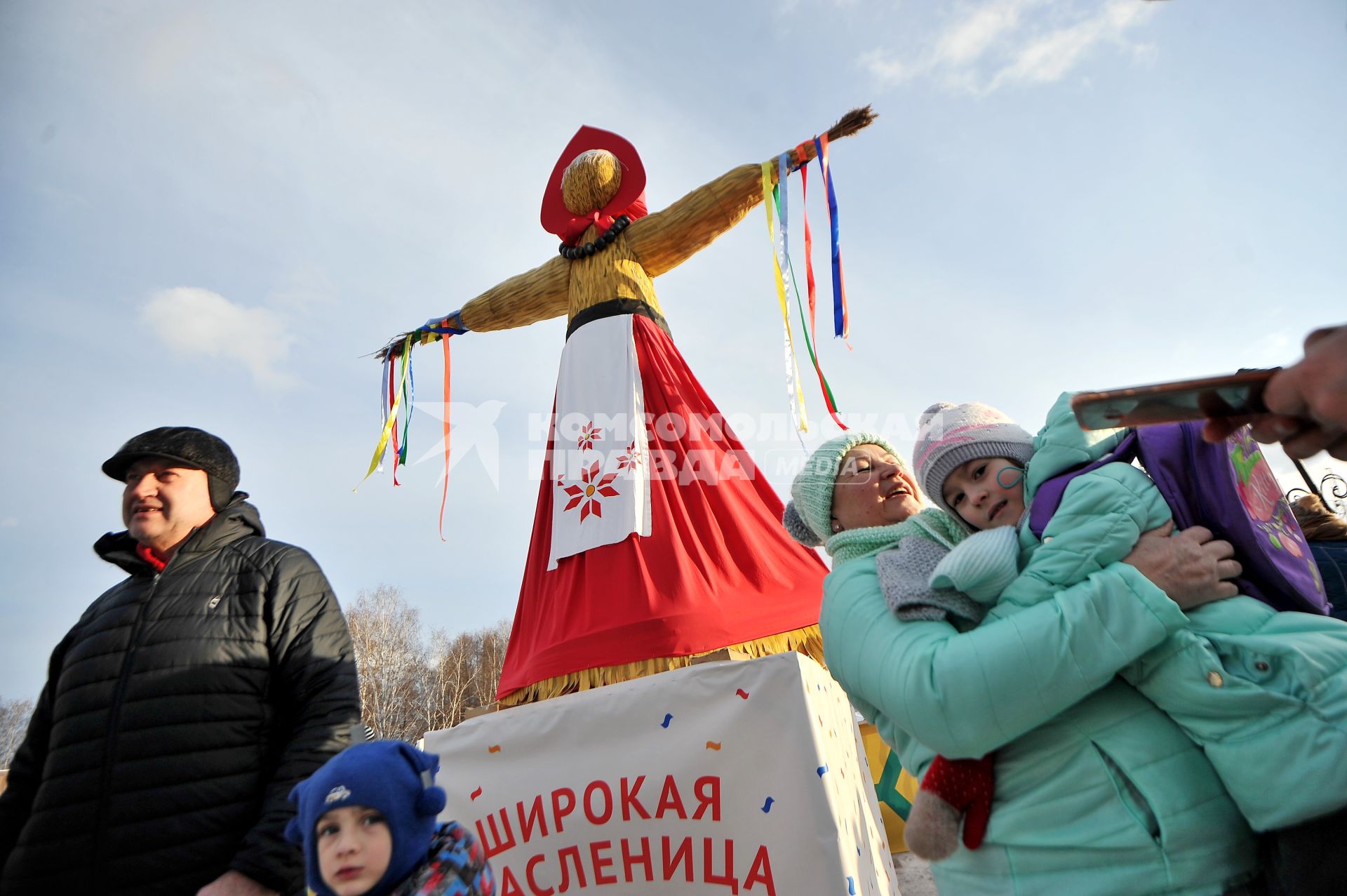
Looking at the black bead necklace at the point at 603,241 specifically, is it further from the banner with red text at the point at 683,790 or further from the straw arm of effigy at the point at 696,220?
the banner with red text at the point at 683,790

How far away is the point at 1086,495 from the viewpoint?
1.06 m

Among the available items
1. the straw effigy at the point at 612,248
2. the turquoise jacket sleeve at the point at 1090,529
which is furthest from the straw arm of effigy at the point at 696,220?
the turquoise jacket sleeve at the point at 1090,529

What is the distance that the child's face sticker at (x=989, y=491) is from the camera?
4.37 feet

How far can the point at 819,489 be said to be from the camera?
1.63 m

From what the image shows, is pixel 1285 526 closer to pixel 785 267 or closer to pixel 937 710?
pixel 937 710

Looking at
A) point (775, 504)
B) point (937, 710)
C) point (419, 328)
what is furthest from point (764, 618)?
point (419, 328)

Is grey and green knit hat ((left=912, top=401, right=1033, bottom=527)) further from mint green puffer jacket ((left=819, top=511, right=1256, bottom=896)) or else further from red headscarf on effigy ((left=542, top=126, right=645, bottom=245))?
red headscarf on effigy ((left=542, top=126, right=645, bottom=245))

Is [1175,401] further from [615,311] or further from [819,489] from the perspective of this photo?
[615,311]

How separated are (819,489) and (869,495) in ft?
0.34

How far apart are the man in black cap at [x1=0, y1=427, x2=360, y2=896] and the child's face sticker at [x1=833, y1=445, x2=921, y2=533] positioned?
4.14 feet

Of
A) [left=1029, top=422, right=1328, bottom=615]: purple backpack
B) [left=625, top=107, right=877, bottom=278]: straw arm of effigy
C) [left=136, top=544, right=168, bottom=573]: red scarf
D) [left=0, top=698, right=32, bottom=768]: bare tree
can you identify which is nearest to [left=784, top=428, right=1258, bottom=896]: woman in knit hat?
[left=1029, top=422, right=1328, bottom=615]: purple backpack

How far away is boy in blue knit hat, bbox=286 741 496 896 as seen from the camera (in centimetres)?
158

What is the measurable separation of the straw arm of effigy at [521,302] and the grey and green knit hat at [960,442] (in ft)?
9.94

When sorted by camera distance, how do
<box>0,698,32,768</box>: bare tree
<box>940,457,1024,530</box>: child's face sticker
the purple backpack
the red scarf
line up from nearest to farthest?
the purple backpack < <box>940,457,1024,530</box>: child's face sticker < the red scarf < <box>0,698,32,768</box>: bare tree
